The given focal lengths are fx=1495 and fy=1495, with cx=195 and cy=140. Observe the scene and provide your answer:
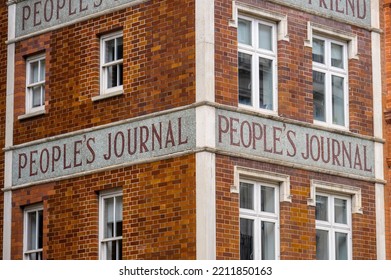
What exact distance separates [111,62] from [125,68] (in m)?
0.61

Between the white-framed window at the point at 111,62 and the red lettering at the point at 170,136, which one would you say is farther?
the white-framed window at the point at 111,62

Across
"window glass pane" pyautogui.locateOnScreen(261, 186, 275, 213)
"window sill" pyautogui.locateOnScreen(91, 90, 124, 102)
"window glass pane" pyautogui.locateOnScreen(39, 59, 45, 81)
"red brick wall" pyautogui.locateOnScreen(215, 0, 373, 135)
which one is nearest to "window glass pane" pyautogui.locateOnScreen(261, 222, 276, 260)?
"window glass pane" pyautogui.locateOnScreen(261, 186, 275, 213)

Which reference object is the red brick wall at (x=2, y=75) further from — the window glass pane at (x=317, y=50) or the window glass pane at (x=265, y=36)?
the window glass pane at (x=317, y=50)

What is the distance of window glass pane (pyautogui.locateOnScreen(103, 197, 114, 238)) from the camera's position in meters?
29.8

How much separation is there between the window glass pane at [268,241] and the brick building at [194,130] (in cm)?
3

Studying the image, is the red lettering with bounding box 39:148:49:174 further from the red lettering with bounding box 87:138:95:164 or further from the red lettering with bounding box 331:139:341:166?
the red lettering with bounding box 331:139:341:166

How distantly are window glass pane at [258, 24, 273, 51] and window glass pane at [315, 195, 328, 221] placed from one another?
321 cm

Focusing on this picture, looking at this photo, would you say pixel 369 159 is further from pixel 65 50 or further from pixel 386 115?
pixel 65 50

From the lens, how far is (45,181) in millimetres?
30875

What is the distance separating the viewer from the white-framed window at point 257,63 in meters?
29.3

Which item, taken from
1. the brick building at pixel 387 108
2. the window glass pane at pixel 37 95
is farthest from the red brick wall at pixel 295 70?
the window glass pane at pixel 37 95

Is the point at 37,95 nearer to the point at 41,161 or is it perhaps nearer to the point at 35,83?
the point at 35,83
